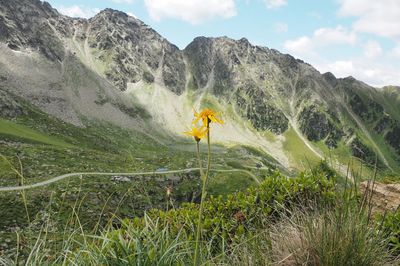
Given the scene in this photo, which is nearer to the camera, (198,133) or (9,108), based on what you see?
(198,133)

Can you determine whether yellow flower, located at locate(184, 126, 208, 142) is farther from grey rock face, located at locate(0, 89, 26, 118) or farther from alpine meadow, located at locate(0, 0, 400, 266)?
grey rock face, located at locate(0, 89, 26, 118)

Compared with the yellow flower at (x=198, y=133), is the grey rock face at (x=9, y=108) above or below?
below

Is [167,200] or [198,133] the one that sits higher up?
[198,133]

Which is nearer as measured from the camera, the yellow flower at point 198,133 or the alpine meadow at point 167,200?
the yellow flower at point 198,133

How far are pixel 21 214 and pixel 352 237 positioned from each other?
32976 millimetres

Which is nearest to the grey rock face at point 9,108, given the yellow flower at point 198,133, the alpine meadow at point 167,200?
the alpine meadow at point 167,200

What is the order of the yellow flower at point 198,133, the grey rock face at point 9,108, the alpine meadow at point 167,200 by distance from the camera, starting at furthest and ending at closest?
the grey rock face at point 9,108
the alpine meadow at point 167,200
the yellow flower at point 198,133

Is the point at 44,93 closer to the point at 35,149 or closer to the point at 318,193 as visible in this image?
the point at 35,149

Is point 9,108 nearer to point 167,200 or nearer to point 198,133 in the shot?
point 167,200

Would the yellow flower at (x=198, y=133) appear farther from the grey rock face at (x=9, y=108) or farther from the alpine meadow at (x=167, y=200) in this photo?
the grey rock face at (x=9, y=108)

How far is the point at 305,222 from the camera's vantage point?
5625mm

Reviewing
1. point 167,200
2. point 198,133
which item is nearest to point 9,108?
point 167,200

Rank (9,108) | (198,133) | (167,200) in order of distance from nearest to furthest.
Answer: (198,133)
(167,200)
(9,108)

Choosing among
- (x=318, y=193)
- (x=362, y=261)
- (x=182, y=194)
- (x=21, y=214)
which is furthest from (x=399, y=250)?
(x=182, y=194)
